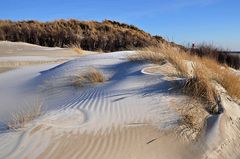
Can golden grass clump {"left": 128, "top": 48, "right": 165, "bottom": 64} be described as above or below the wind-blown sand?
above

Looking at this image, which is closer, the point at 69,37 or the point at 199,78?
the point at 199,78

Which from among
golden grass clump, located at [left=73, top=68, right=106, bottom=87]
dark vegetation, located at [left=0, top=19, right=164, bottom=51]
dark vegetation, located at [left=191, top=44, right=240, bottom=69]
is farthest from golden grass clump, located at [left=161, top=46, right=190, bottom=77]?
dark vegetation, located at [left=0, top=19, right=164, bottom=51]

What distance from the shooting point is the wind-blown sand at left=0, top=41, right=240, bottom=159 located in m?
A: 4.93

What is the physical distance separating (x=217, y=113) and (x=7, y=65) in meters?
8.32

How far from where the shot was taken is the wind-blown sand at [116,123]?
493 centimetres

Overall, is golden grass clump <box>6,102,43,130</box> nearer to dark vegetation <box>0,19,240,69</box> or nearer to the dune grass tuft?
the dune grass tuft

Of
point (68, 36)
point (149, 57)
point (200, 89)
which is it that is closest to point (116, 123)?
point (200, 89)

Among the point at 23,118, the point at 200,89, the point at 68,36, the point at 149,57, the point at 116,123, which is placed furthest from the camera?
the point at 68,36

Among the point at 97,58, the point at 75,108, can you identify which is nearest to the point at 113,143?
the point at 75,108

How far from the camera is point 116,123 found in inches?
226

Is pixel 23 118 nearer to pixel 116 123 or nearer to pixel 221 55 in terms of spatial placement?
pixel 116 123

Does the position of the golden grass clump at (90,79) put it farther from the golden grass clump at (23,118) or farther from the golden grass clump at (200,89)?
the golden grass clump at (23,118)

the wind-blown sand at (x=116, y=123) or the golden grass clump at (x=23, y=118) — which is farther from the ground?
the golden grass clump at (x=23, y=118)

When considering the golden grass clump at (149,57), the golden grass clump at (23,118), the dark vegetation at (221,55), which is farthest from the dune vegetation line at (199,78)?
the dark vegetation at (221,55)
